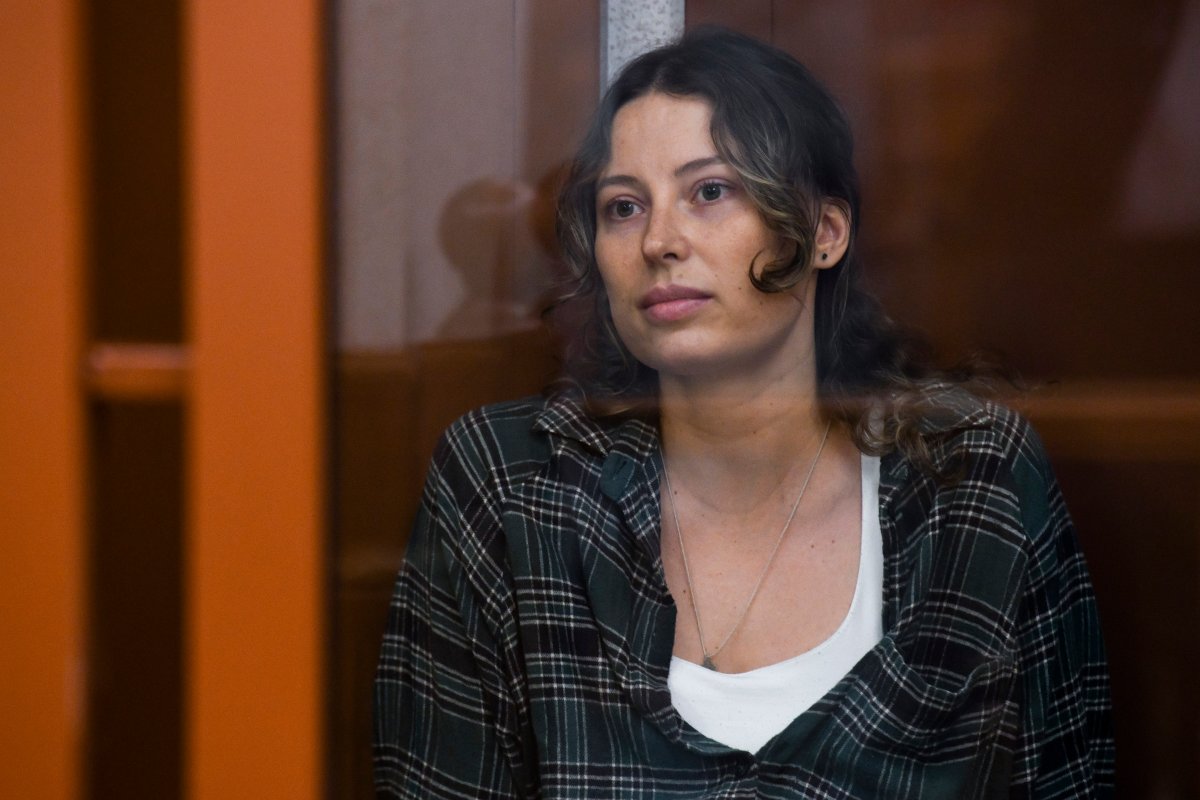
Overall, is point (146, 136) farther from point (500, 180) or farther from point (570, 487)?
point (570, 487)

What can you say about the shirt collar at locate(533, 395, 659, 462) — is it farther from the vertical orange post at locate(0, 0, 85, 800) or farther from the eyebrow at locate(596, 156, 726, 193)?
the vertical orange post at locate(0, 0, 85, 800)

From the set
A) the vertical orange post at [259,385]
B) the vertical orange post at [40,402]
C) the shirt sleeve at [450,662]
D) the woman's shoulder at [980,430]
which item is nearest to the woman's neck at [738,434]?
the woman's shoulder at [980,430]

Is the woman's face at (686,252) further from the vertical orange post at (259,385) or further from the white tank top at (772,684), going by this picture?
the vertical orange post at (259,385)

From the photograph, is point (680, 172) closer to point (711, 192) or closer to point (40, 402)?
point (711, 192)

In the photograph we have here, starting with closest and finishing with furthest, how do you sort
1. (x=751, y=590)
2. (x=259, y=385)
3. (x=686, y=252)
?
(x=259, y=385)
(x=686, y=252)
(x=751, y=590)

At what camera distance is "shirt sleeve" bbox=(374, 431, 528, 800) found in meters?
1.03

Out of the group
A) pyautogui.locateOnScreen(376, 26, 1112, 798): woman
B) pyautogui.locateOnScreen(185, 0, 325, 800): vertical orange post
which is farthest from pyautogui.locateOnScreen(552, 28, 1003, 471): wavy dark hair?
pyautogui.locateOnScreen(185, 0, 325, 800): vertical orange post

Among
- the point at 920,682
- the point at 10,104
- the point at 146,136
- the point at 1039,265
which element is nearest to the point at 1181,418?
the point at 1039,265

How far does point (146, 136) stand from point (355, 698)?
466 mm

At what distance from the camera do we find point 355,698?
90 centimetres

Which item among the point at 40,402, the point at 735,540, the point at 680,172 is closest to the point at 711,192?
the point at 680,172

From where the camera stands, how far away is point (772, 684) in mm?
1042

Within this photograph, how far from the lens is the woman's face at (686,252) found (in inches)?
38.5

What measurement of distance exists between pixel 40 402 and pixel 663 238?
0.51 meters
